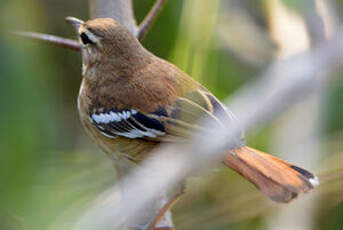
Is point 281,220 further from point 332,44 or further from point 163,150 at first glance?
point 332,44

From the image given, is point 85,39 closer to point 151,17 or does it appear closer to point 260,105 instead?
point 151,17

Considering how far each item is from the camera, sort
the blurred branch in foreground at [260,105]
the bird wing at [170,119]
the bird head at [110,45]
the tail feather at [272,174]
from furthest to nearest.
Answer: the bird head at [110,45], the bird wing at [170,119], the tail feather at [272,174], the blurred branch in foreground at [260,105]

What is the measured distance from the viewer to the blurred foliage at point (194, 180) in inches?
94.5

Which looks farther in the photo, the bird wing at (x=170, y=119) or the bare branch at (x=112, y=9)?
the bare branch at (x=112, y=9)

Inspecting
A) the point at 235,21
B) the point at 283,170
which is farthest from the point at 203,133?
the point at 235,21

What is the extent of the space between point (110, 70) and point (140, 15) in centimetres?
125

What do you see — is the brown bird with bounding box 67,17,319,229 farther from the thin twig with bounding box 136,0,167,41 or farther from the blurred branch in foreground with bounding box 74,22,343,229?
the blurred branch in foreground with bounding box 74,22,343,229

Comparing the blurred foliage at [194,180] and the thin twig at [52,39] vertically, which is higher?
the thin twig at [52,39]

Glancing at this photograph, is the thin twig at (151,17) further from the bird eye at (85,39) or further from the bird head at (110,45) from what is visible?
the bird eye at (85,39)

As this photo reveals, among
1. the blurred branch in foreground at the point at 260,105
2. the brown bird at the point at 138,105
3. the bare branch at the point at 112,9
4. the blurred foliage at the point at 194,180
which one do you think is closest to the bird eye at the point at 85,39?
the brown bird at the point at 138,105

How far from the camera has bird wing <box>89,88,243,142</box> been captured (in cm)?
251

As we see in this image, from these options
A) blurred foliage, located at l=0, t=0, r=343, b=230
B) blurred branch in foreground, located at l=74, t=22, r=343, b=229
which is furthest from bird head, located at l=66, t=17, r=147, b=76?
blurred branch in foreground, located at l=74, t=22, r=343, b=229

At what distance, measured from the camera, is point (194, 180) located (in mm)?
2785

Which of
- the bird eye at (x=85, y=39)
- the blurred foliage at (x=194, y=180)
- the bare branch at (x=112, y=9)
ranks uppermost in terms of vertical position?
the bare branch at (x=112, y=9)
